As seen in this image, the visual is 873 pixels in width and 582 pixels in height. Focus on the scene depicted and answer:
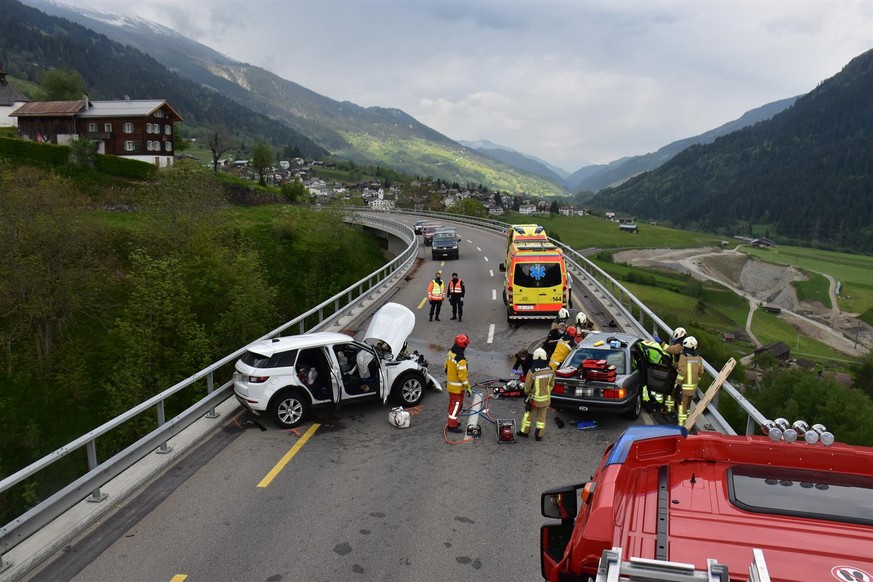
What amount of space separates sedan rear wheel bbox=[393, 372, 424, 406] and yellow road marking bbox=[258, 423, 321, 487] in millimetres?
1750

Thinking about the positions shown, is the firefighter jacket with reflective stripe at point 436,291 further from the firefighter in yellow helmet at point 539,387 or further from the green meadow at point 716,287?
the green meadow at point 716,287

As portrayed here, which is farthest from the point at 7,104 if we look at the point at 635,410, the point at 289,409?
the point at 635,410

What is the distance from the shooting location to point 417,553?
6750 millimetres

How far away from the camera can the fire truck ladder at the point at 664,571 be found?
2.95 meters

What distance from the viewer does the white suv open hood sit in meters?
11.9

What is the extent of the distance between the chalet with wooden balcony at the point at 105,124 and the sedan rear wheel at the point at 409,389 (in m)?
69.7

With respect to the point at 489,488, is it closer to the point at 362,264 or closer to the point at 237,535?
the point at 237,535

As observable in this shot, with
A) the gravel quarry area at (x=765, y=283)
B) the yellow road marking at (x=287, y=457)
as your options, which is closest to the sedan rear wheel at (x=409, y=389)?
the yellow road marking at (x=287, y=457)

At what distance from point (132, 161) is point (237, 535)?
206ft

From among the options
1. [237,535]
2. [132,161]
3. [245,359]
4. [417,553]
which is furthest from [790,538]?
[132,161]

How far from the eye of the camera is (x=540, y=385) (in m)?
9.85

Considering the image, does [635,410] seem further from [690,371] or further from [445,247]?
[445,247]

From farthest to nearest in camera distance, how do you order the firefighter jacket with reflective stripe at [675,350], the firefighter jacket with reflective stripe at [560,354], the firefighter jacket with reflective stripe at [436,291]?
the firefighter jacket with reflective stripe at [436,291] → the firefighter jacket with reflective stripe at [560,354] → the firefighter jacket with reflective stripe at [675,350]

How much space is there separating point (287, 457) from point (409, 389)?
3086 millimetres
